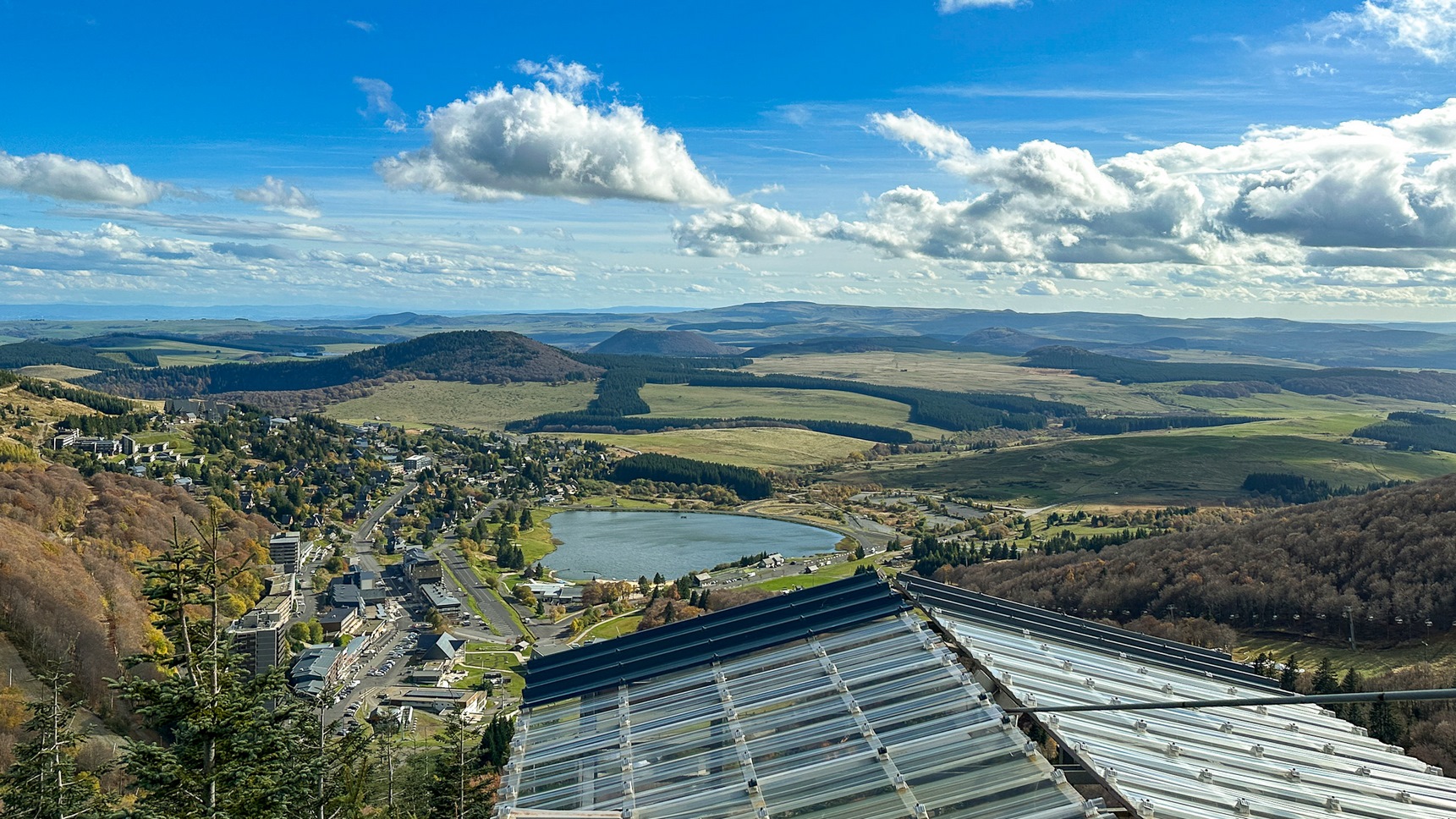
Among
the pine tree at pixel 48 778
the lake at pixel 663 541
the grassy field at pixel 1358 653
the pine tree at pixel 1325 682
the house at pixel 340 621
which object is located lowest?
the lake at pixel 663 541

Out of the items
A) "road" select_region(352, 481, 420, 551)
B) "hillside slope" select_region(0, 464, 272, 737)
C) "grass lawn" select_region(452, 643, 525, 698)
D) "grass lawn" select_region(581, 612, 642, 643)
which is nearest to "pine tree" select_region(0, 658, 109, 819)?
"hillside slope" select_region(0, 464, 272, 737)

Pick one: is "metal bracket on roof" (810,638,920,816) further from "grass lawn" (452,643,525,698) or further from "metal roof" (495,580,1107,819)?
"grass lawn" (452,643,525,698)

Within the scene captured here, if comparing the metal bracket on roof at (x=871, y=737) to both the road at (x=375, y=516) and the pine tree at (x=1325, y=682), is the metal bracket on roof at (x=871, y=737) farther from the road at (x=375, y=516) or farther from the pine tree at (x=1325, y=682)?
the road at (x=375, y=516)

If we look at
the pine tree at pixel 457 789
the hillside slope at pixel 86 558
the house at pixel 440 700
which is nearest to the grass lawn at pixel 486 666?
the house at pixel 440 700

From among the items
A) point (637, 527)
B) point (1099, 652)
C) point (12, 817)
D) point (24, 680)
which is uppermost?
point (1099, 652)

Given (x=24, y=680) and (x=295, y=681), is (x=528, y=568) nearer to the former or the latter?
(x=295, y=681)

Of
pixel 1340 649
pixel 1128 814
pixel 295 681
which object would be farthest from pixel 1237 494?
pixel 1128 814
